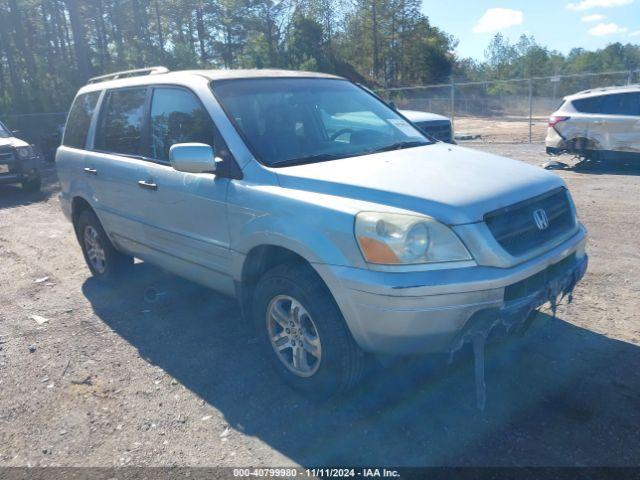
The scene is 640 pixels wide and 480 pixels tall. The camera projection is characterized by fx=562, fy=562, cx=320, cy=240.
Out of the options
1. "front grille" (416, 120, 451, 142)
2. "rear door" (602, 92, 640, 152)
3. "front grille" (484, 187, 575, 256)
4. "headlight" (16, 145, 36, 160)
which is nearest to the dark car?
"headlight" (16, 145, 36, 160)

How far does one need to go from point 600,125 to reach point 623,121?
1.44 ft

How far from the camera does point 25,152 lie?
1226 centimetres

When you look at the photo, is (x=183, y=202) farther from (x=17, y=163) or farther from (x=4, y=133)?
(x=4, y=133)

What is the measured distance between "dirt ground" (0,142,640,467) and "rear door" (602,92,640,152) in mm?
6793

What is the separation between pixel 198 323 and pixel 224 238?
4.27 ft

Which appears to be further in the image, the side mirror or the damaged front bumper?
the side mirror

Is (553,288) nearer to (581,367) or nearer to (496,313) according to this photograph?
(496,313)

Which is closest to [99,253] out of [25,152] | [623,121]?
[25,152]

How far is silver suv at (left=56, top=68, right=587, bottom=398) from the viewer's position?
2.91 metres

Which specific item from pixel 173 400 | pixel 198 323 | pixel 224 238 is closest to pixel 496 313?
pixel 224 238

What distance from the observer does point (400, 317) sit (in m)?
2.87

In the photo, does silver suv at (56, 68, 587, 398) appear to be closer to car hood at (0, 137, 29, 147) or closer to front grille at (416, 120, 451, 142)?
front grille at (416, 120, 451, 142)

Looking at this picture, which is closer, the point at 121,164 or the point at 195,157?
the point at 195,157

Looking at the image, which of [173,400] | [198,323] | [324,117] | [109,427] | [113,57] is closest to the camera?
[109,427]
